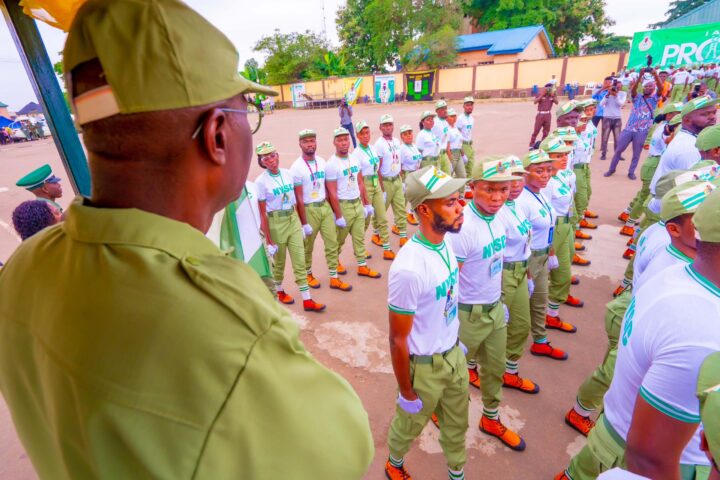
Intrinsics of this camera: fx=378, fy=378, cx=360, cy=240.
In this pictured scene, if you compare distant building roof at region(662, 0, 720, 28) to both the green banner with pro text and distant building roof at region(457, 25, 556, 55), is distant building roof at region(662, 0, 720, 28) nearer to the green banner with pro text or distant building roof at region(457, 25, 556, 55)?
the green banner with pro text

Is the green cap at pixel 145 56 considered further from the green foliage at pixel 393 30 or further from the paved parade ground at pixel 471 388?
the green foliage at pixel 393 30

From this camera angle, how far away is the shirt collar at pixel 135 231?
791 millimetres

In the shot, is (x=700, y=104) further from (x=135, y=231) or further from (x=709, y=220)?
(x=135, y=231)

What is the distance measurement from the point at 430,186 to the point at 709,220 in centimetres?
156

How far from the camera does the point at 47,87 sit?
2250mm

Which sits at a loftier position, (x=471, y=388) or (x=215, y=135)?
(x=215, y=135)

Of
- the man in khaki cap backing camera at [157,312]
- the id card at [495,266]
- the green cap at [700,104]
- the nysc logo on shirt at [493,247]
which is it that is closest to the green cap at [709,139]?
the green cap at [700,104]

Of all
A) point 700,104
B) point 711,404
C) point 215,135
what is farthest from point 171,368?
point 700,104

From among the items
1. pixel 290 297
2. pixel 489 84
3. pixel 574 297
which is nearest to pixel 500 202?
pixel 574 297

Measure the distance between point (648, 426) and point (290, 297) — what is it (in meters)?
4.80

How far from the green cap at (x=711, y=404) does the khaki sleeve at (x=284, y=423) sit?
118 cm

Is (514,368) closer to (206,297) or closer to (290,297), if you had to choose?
(290,297)

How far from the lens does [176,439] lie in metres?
0.68

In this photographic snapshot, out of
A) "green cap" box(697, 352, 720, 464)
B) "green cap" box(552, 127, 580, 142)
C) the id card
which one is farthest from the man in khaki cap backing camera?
"green cap" box(552, 127, 580, 142)
